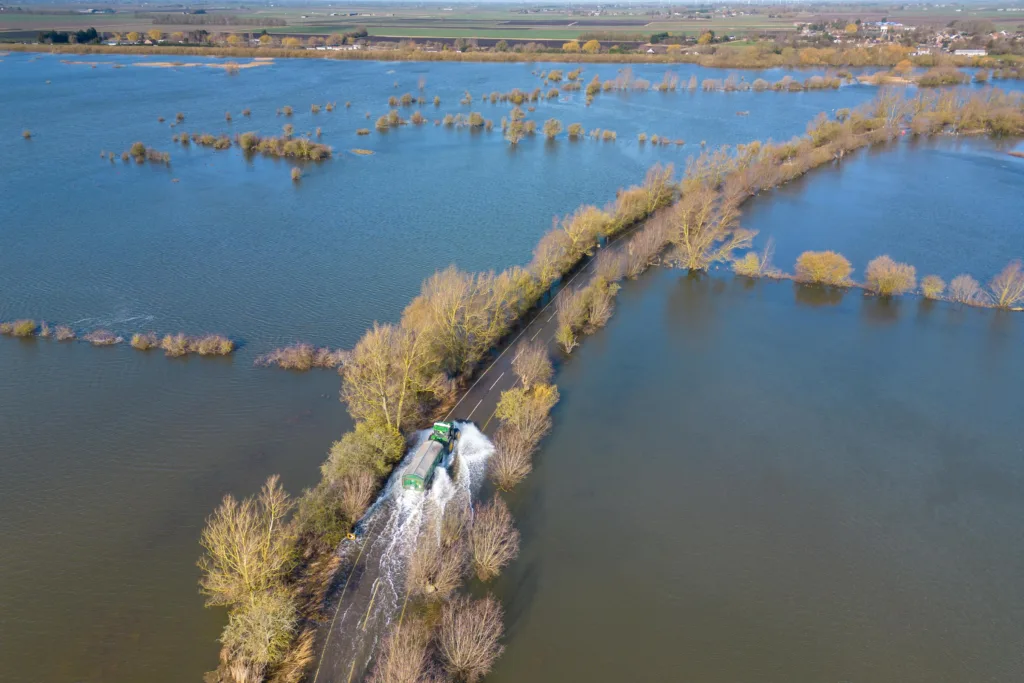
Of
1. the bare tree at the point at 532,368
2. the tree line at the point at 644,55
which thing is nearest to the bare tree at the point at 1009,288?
the bare tree at the point at 532,368

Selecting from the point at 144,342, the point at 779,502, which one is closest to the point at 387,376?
the point at 144,342

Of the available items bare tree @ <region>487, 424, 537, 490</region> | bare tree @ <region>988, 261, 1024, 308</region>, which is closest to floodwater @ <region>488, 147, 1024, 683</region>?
bare tree @ <region>487, 424, 537, 490</region>

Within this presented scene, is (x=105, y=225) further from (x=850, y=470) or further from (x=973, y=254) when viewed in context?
(x=973, y=254)

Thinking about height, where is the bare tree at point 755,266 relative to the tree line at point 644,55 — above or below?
below

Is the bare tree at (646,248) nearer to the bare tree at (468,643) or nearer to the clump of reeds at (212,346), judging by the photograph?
the clump of reeds at (212,346)

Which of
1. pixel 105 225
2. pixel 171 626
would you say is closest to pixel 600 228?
pixel 171 626

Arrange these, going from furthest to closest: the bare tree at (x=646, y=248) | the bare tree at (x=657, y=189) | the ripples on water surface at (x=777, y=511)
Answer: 1. the bare tree at (x=657, y=189)
2. the bare tree at (x=646, y=248)
3. the ripples on water surface at (x=777, y=511)

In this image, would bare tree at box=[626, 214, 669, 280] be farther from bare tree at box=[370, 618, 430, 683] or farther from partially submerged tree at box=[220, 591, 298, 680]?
partially submerged tree at box=[220, 591, 298, 680]
